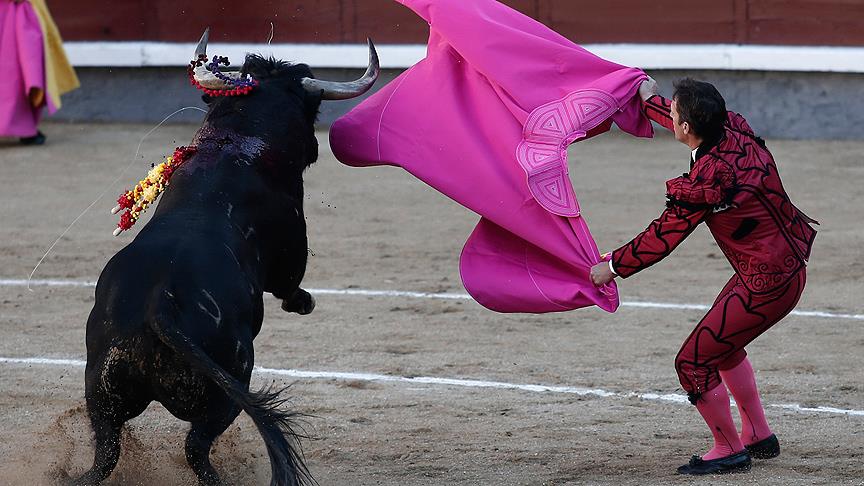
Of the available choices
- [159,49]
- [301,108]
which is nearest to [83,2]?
[159,49]

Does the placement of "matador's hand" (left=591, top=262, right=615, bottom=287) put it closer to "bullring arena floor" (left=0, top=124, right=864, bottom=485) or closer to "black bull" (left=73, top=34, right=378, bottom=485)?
"bullring arena floor" (left=0, top=124, right=864, bottom=485)

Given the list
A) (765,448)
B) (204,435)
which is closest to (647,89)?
(765,448)

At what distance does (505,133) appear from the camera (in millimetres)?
3809

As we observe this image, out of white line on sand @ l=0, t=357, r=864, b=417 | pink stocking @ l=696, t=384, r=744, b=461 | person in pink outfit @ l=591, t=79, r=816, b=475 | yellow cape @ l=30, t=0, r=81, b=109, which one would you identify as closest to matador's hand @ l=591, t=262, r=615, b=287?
person in pink outfit @ l=591, t=79, r=816, b=475

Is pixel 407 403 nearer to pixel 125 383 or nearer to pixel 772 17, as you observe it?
pixel 125 383

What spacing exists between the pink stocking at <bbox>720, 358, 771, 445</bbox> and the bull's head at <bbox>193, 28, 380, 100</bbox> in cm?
129

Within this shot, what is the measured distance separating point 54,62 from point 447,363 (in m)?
6.08

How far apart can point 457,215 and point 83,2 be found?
4.75m

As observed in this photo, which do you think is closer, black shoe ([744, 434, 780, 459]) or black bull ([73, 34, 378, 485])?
black bull ([73, 34, 378, 485])

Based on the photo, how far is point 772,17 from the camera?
30.9 feet

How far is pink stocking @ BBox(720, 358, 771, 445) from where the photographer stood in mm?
3650

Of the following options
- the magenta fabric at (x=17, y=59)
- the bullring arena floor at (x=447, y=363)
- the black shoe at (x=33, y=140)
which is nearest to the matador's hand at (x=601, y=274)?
the bullring arena floor at (x=447, y=363)

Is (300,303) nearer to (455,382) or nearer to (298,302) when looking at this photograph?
(298,302)

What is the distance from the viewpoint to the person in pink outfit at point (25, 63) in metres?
9.47
